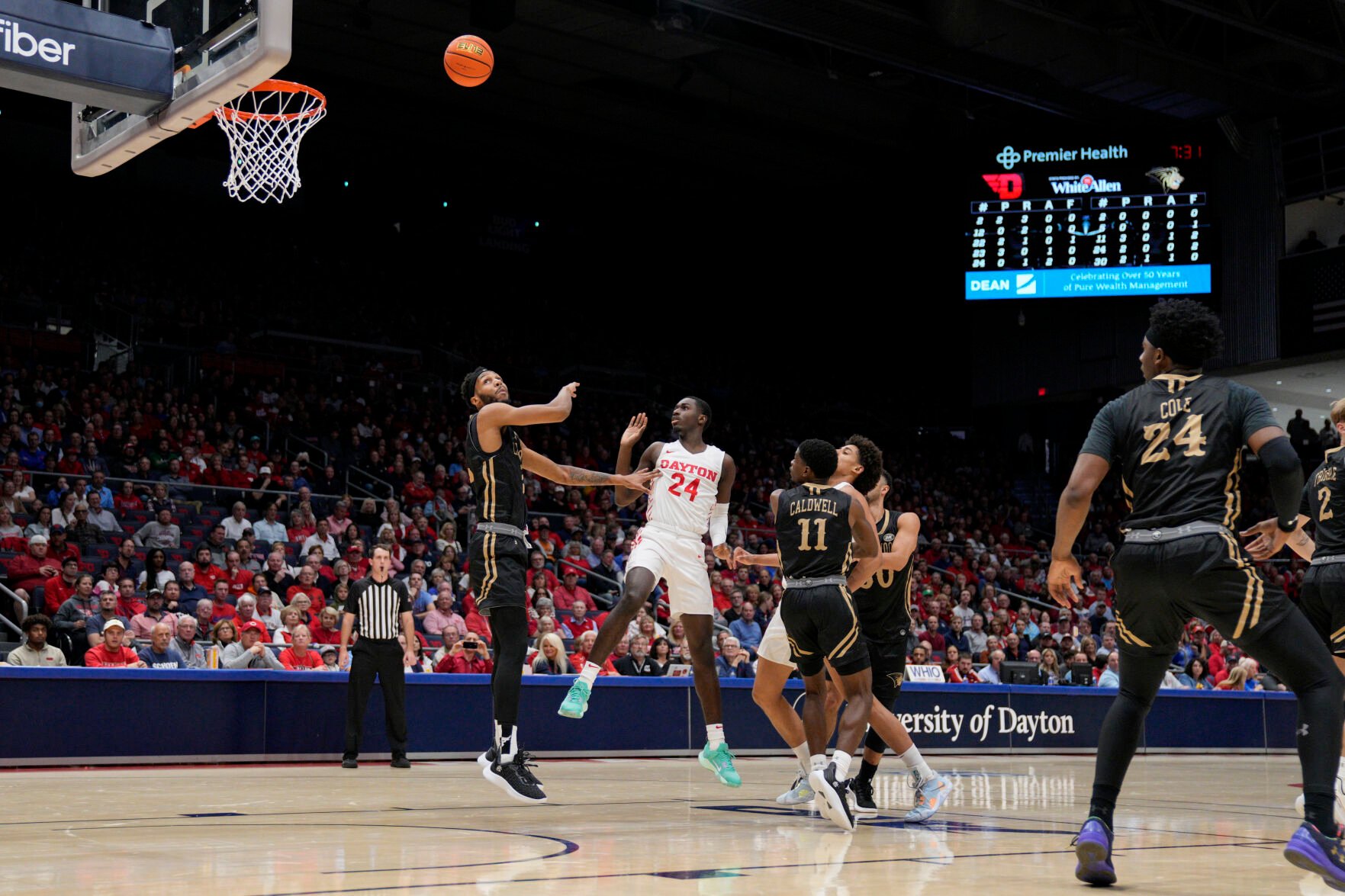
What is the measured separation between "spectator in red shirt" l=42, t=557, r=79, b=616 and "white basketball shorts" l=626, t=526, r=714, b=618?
7.88 m

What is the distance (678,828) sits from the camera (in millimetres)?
6883

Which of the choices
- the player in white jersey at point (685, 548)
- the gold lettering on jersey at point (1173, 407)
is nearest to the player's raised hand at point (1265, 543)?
the gold lettering on jersey at point (1173, 407)

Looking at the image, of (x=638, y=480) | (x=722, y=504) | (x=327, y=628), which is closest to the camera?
(x=638, y=480)

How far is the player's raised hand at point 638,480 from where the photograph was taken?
868cm

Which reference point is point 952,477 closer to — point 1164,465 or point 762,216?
point 762,216

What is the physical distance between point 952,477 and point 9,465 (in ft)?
63.9

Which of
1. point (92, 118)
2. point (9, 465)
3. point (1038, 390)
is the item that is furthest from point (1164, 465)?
point (1038, 390)

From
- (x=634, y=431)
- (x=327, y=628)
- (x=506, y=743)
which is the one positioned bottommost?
(x=506, y=743)

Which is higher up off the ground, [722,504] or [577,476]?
[577,476]

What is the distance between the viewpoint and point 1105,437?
523cm

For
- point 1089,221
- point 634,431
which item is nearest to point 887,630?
point 634,431

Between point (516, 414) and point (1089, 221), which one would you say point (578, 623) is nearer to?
point (516, 414)

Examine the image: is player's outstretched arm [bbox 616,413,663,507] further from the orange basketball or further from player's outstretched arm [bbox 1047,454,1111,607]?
the orange basketball

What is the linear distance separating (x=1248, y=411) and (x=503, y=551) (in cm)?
426
